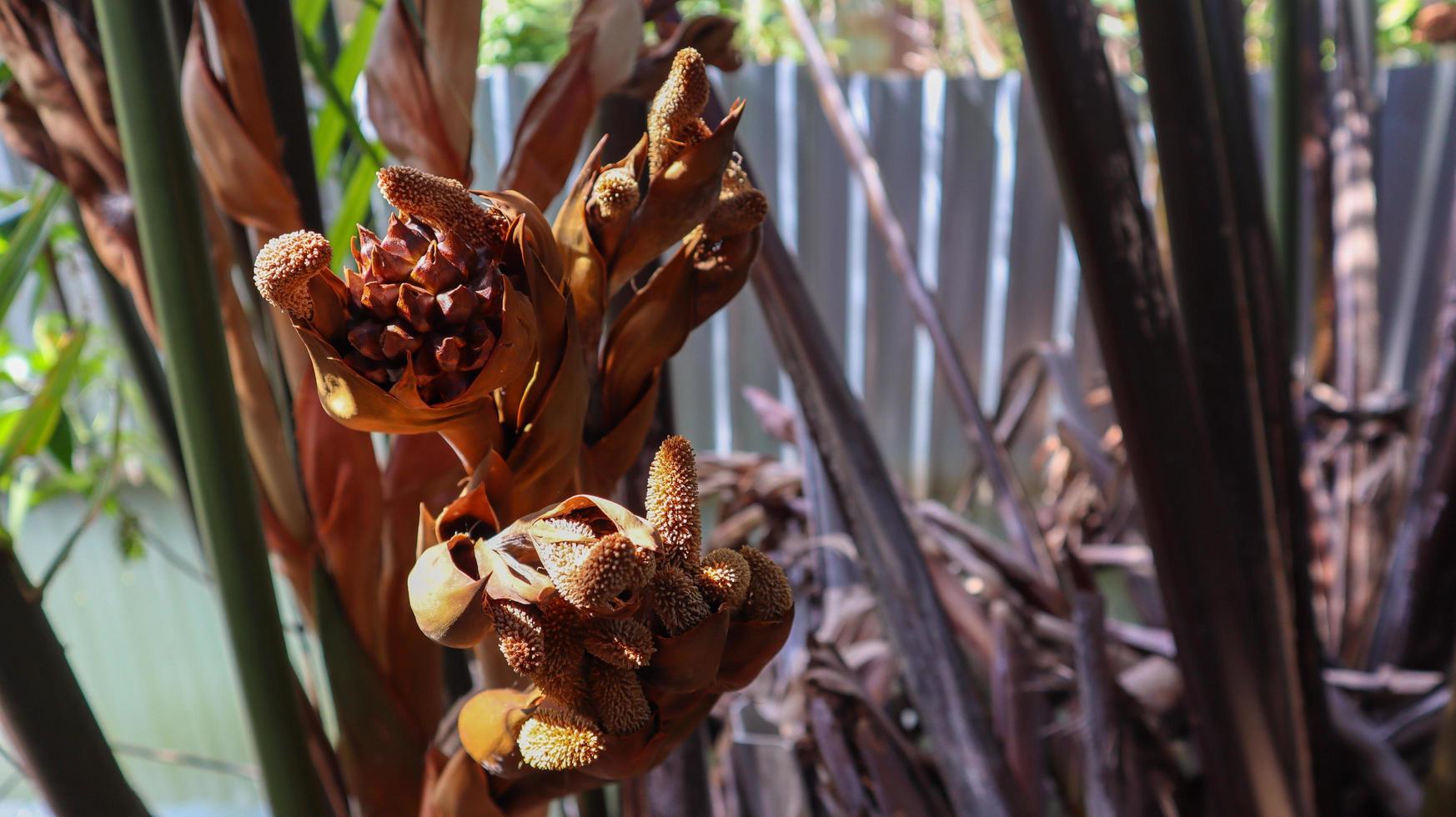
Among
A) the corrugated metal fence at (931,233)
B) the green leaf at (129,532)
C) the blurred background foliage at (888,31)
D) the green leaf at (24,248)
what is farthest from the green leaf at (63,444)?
the corrugated metal fence at (931,233)

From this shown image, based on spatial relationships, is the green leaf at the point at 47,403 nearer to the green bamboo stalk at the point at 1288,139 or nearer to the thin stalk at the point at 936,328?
the thin stalk at the point at 936,328

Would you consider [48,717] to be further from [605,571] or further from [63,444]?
[63,444]

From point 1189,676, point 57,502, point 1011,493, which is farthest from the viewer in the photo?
point 57,502

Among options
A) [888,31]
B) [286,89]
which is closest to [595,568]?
[286,89]

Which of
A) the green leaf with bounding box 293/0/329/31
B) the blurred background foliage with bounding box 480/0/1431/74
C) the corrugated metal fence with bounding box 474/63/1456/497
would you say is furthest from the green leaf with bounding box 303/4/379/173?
the corrugated metal fence with bounding box 474/63/1456/497

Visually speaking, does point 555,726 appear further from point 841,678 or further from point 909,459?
point 909,459

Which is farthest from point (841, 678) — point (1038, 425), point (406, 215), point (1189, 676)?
point (1038, 425)

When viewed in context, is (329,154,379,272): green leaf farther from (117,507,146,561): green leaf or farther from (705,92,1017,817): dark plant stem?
(117,507,146,561): green leaf
